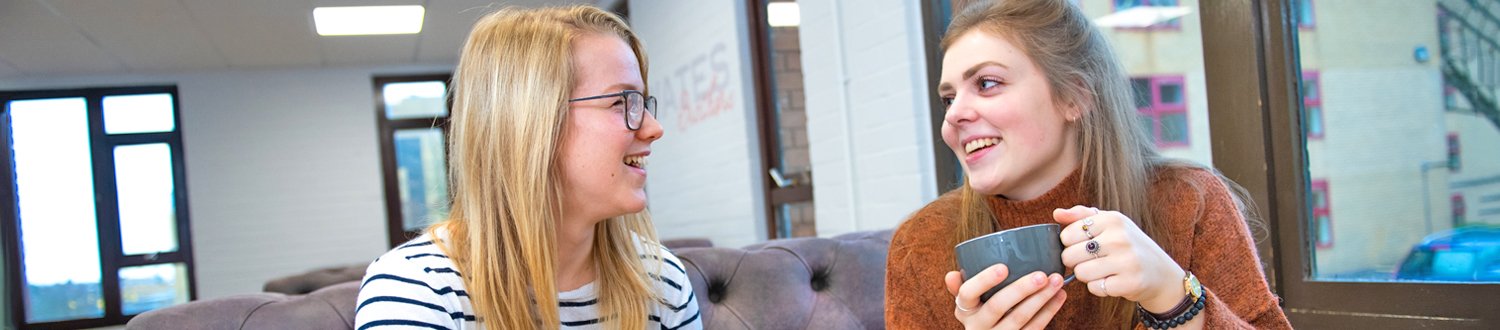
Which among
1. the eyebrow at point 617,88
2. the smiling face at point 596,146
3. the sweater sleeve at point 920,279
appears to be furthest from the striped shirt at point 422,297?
the sweater sleeve at point 920,279

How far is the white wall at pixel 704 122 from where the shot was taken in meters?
4.63

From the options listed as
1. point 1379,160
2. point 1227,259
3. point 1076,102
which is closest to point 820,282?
point 1076,102

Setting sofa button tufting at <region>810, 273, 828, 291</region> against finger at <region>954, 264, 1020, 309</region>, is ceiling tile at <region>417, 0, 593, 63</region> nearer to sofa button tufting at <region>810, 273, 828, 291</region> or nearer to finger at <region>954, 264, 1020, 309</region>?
sofa button tufting at <region>810, 273, 828, 291</region>

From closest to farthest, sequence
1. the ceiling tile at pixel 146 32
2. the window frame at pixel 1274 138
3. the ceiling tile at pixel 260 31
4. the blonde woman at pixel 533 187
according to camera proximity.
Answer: the blonde woman at pixel 533 187, the window frame at pixel 1274 138, the ceiling tile at pixel 146 32, the ceiling tile at pixel 260 31

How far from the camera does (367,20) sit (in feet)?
23.3

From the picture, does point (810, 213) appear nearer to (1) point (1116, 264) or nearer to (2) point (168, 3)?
(1) point (1116, 264)

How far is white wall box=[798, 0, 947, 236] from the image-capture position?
2973 millimetres

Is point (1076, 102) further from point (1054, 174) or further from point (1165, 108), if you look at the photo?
point (1165, 108)

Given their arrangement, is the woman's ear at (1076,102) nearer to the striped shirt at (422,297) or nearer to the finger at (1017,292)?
the finger at (1017,292)

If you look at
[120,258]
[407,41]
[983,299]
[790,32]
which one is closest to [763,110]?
[790,32]

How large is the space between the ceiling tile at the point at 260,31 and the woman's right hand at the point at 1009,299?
608 cm

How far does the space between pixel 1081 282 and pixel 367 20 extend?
6599 mm

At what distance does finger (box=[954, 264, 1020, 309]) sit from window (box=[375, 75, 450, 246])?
8.50 metres

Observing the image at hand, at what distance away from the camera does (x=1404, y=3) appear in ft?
6.02
